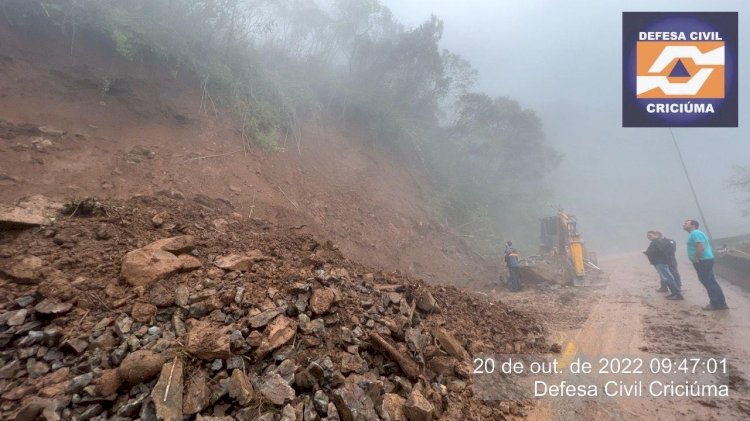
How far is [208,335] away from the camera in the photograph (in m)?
2.65

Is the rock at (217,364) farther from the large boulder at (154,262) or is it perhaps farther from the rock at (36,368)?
the large boulder at (154,262)

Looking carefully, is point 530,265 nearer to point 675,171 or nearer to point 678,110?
point 678,110

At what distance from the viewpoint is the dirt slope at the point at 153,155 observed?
Answer: 5.74 meters

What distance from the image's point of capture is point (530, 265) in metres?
9.38

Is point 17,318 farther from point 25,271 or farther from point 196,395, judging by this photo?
point 196,395

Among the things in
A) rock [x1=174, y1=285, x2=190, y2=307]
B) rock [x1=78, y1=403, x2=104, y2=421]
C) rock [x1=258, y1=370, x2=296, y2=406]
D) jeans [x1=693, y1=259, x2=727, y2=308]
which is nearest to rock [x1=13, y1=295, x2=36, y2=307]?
rock [x1=174, y1=285, x2=190, y2=307]

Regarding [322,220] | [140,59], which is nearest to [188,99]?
[140,59]

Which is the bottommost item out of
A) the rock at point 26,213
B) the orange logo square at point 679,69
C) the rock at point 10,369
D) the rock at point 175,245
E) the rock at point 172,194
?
the rock at point 10,369

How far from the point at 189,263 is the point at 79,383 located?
4.57 ft

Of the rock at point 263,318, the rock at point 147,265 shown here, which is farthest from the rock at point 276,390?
the rock at point 147,265

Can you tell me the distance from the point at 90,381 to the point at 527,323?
5.08m

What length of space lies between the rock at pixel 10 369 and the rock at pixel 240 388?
1463 millimetres

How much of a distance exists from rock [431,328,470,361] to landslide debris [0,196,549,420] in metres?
0.02

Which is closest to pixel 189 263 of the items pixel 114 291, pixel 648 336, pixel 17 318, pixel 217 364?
pixel 114 291
